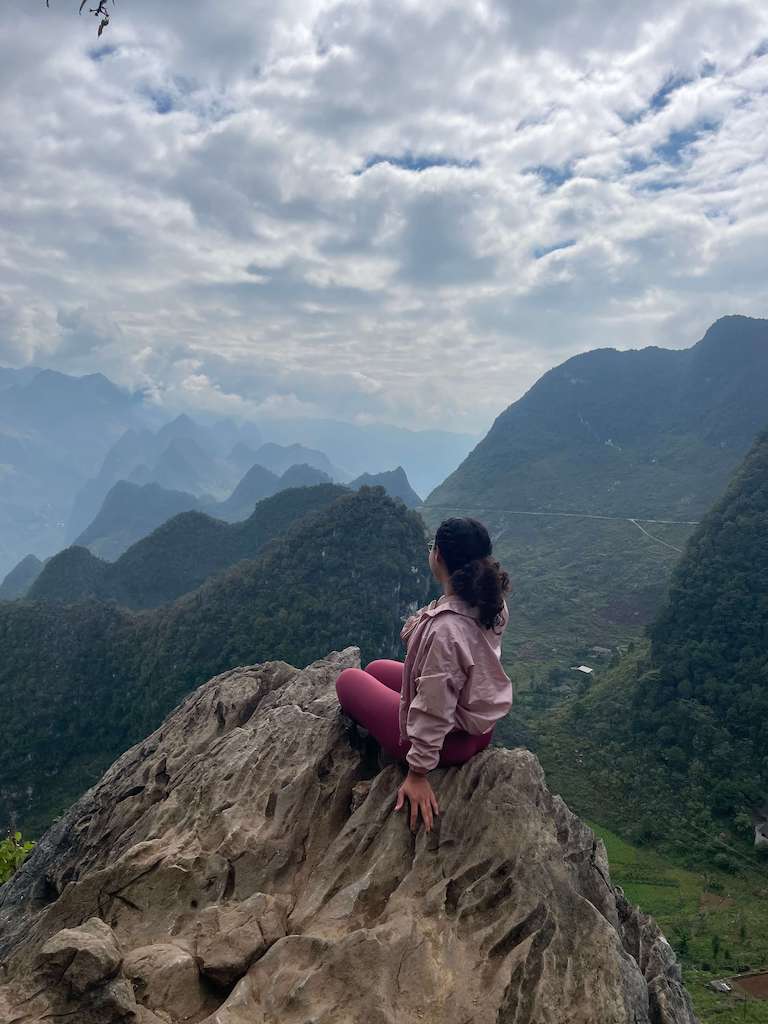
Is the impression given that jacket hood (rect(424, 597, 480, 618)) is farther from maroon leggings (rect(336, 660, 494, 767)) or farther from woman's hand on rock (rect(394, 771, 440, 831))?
woman's hand on rock (rect(394, 771, 440, 831))

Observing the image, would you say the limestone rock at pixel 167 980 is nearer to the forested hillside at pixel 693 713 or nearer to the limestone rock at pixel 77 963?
the limestone rock at pixel 77 963

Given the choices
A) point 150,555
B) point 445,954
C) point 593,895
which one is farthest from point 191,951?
point 150,555

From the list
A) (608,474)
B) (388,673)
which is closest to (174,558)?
(388,673)

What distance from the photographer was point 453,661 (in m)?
4.47

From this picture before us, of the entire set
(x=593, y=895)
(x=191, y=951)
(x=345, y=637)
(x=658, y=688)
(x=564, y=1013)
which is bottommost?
(x=658, y=688)

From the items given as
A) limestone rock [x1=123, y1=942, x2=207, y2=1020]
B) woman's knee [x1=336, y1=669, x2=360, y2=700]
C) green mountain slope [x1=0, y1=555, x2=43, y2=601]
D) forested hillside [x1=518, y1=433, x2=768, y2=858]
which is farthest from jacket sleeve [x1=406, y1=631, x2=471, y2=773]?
green mountain slope [x1=0, y1=555, x2=43, y2=601]

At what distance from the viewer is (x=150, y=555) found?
7456 centimetres

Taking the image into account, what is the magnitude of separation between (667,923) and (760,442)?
40676 millimetres

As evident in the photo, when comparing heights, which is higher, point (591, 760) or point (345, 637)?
point (345, 637)

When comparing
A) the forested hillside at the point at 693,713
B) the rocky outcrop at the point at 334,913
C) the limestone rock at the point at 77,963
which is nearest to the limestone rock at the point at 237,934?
the rocky outcrop at the point at 334,913

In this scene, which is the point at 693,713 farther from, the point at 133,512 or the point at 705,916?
the point at 133,512

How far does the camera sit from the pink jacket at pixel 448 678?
14.6 feet

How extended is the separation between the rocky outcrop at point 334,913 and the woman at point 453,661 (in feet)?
1.86

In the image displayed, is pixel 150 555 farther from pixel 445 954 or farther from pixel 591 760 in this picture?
pixel 445 954
